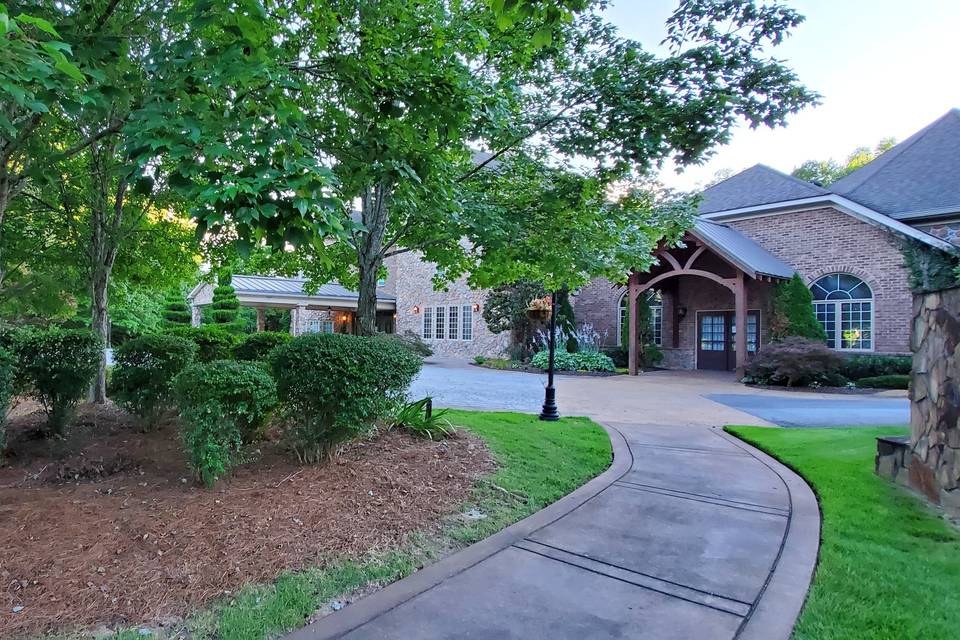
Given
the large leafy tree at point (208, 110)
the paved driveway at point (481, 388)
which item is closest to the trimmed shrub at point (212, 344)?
the paved driveway at point (481, 388)

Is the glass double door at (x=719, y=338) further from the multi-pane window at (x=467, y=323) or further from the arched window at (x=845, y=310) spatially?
the multi-pane window at (x=467, y=323)

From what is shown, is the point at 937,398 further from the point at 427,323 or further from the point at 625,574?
the point at 427,323

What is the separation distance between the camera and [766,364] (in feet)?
45.2

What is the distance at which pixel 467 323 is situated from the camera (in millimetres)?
23859

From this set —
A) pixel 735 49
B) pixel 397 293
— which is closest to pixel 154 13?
pixel 735 49

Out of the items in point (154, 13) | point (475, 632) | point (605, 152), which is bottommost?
point (475, 632)

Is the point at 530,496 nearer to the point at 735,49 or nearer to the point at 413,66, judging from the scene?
the point at 413,66

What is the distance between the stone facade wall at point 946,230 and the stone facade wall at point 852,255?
125cm

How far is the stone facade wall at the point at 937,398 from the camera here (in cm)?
406

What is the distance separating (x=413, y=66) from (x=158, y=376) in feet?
14.8

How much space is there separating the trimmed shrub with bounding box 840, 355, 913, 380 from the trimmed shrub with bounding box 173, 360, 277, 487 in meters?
15.2

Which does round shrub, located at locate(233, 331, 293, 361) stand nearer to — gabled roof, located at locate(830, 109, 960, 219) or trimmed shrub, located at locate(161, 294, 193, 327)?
gabled roof, located at locate(830, 109, 960, 219)

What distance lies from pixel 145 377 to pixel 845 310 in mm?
17537

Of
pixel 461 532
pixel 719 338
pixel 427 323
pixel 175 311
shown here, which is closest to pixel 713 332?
pixel 719 338
